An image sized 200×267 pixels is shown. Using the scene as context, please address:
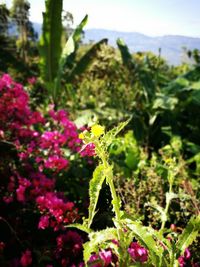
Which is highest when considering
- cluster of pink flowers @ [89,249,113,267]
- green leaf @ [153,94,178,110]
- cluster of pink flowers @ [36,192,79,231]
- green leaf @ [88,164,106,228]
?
green leaf @ [88,164,106,228]

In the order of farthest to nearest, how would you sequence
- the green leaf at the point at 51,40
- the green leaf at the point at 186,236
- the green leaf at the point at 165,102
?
the green leaf at the point at 51,40
the green leaf at the point at 165,102
the green leaf at the point at 186,236

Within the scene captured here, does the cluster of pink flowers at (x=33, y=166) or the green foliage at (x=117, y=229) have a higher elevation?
the green foliage at (x=117, y=229)

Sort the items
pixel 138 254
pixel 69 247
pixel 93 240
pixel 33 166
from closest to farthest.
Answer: pixel 93 240, pixel 138 254, pixel 69 247, pixel 33 166

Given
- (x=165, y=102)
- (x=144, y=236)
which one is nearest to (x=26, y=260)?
(x=144, y=236)

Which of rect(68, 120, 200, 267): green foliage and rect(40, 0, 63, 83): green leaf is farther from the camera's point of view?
rect(40, 0, 63, 83): green leaf

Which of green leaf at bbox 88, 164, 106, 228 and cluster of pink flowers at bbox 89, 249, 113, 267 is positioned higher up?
green leaf at bbox 88, 164, 106, 228

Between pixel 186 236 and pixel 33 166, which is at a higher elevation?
pixel 186 236

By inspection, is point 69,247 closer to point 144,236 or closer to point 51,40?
point 144,236

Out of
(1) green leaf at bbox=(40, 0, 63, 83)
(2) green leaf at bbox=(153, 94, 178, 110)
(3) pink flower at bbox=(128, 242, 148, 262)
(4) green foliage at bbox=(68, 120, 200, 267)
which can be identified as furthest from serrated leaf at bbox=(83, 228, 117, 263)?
(1) green leaf at bbox=(40, 0, 63, 83)

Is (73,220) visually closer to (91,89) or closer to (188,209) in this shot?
(188,209)

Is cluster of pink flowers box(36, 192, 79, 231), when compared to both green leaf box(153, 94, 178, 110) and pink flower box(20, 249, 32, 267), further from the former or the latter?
green leaf box(153, 94, 178, 110)

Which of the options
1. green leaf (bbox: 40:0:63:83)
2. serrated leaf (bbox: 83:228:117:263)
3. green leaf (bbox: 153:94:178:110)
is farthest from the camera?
green leaf (bbox: 40:0:63:83)

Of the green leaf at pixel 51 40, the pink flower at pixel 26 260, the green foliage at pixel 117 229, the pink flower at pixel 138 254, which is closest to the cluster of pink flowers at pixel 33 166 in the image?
the pink flower at pixel 26 260

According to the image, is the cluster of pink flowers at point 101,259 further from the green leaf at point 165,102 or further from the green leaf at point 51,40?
the green leaf at point 51,40
